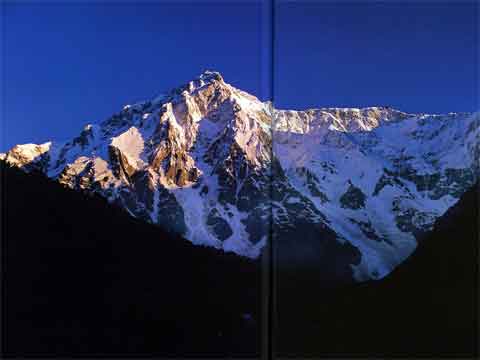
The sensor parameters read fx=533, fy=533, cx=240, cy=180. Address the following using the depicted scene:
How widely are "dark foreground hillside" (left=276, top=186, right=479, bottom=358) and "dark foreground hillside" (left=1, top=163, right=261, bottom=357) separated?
297 mm

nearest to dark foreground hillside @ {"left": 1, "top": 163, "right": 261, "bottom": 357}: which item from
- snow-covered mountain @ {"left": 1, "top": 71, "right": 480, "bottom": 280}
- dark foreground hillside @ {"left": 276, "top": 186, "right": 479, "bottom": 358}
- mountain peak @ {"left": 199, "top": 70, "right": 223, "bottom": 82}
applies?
snow-covered mountain @ {"left": 1, "top": 71, "right": 480, "bottom": 280}

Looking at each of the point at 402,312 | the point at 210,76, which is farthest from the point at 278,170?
the point at 402,312

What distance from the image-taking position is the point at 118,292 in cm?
271

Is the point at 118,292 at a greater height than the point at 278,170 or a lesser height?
lesser

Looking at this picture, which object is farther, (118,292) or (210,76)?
(210,76)

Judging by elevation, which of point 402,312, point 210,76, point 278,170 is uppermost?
point 210,76

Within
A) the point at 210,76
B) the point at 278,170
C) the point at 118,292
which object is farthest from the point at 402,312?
the point at 210,76

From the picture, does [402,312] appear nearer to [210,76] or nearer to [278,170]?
[278,170]

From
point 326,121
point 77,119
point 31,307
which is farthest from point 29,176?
point 326,121

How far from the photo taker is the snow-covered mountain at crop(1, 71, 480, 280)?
2723 mm

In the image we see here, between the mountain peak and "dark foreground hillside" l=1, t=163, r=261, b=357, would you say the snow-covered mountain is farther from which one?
"dark foreground hillside" l=1, t=163, r=261, b=357

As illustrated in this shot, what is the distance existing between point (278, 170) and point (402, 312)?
37.9 inches

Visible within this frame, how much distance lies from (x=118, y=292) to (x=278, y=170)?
1.03 m

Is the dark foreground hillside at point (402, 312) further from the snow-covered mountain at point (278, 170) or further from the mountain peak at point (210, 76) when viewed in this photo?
the mountain peak at point (210, 76)
